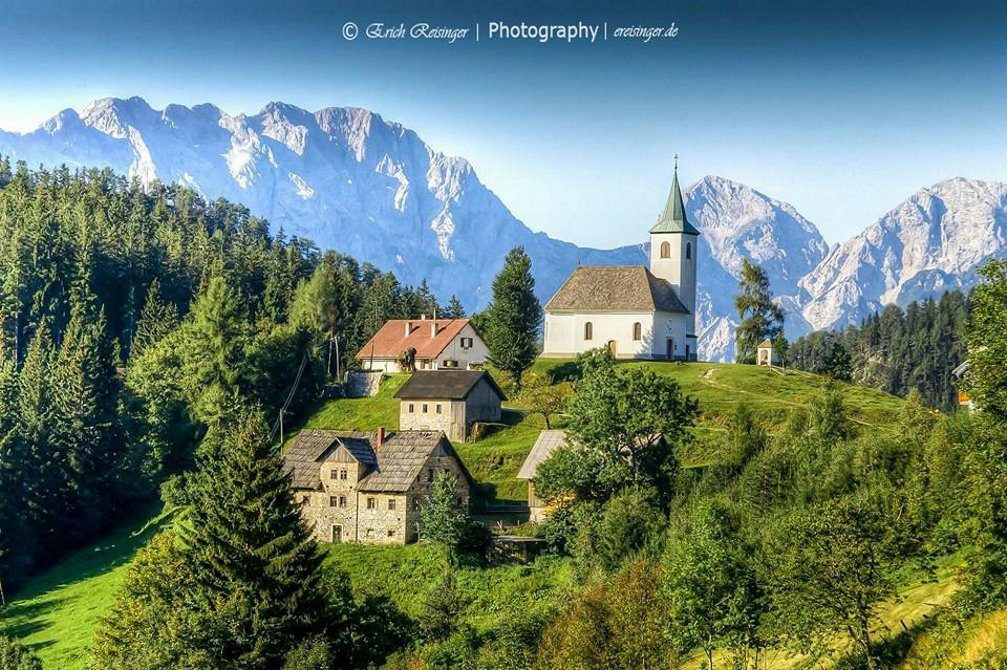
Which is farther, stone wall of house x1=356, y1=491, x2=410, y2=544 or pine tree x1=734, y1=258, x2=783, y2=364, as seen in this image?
pine tree x1=734, y1=258, x2=783, y2=364

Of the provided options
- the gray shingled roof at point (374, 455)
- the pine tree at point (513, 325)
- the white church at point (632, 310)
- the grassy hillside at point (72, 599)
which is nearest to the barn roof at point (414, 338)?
the pine tree at point (513, 325)

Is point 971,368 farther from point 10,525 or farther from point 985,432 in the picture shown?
point 10,525

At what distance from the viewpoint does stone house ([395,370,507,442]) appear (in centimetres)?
7925

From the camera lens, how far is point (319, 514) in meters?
67.8

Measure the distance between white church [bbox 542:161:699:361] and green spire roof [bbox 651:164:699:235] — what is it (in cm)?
46

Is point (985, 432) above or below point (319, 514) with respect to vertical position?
above

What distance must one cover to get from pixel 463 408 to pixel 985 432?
48.1 meters

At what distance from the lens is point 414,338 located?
A: 99688mm

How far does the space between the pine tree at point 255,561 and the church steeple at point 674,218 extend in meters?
53.6

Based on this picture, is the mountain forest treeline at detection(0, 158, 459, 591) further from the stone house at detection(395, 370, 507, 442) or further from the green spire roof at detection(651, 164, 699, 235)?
the green spire roof at detection(651, 164, 699, 235)

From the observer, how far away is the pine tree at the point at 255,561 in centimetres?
4909

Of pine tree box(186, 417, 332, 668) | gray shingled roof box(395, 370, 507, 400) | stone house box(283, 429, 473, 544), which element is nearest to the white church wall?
gray shingled roof box(395, 370, 507, 400)

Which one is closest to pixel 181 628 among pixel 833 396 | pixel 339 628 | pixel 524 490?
pixel 339 628

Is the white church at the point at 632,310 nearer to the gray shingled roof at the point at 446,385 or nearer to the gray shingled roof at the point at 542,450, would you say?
the gray shingled roof at the point at 446,385
